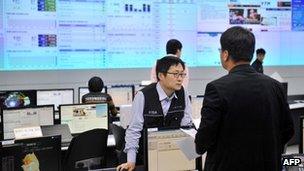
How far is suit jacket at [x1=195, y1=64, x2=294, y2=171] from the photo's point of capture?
6.76ft

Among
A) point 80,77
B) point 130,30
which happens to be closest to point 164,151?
point 80,77

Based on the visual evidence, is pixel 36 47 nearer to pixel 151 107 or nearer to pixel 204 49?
pixel 204 49

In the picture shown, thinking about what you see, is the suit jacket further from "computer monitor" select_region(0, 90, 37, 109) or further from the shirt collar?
"computer monitor" select_region(0, 90, 37, 109)

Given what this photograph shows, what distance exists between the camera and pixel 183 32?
8.23m

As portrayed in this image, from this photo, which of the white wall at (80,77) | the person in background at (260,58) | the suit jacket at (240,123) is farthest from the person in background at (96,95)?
the person in background at (260,58)

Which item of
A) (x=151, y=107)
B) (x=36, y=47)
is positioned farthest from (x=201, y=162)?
Answer: (x=36, y=47)

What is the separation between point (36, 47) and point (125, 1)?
161cm

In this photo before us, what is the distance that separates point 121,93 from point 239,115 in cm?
423

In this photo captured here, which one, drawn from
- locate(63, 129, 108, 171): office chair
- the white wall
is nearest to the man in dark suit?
locate(63, 129, 108, 171): office chair

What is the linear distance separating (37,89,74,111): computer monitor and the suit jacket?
4020mm

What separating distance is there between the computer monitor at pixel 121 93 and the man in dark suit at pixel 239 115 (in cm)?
410

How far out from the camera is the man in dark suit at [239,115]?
2.06 meters

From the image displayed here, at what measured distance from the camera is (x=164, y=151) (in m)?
2.63

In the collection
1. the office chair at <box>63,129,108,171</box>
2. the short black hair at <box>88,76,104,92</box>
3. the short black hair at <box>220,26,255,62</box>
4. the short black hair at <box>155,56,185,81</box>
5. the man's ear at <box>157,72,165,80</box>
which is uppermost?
the short black hair at <box>220,26,255,62</box>
